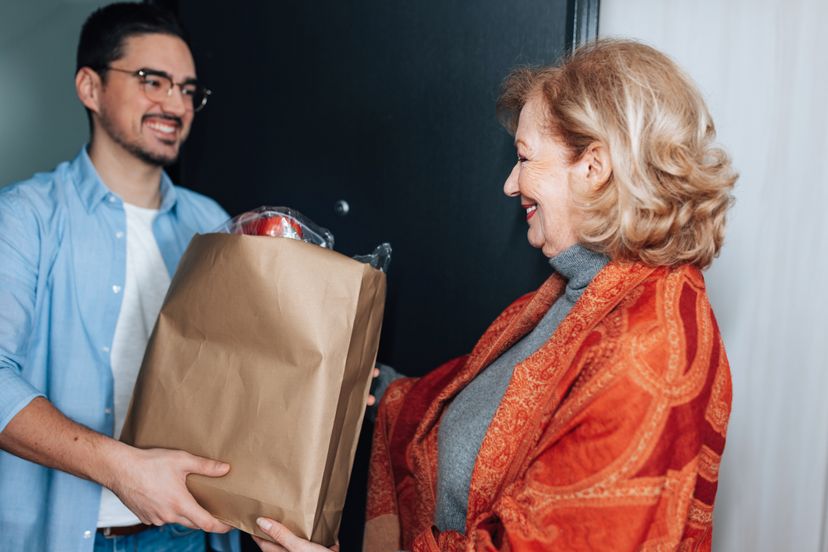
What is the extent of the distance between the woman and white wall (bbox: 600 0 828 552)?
1.38ft

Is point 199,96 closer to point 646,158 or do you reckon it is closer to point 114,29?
point 114,29

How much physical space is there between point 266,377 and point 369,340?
158 mm

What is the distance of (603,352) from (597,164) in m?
0.27

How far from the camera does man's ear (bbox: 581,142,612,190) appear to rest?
0.94 m

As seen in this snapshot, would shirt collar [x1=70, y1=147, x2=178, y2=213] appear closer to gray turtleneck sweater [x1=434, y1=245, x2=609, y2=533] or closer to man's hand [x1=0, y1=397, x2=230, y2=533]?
man's hand [x1=0, y1=397, x2=230, y2=533]

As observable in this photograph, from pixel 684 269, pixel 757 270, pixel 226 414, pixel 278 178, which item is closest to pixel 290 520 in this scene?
pixel 226 414

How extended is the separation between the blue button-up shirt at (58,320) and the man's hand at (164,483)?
0.96 feet

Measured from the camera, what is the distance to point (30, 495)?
4.29 feet

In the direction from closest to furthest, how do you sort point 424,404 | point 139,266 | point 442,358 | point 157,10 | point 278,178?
point 424,404
point 139,266
point 157,10
point 442,358
point 278,178

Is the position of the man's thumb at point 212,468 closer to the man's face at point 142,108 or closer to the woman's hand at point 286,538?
the woman's hand at point 286,538

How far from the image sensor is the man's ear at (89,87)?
150 cm

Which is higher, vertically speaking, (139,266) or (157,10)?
(157,10)

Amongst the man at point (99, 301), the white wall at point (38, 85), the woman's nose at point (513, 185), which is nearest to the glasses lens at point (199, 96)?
the man at point (99, 301)

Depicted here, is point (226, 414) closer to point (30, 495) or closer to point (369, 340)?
point (369, 340)
